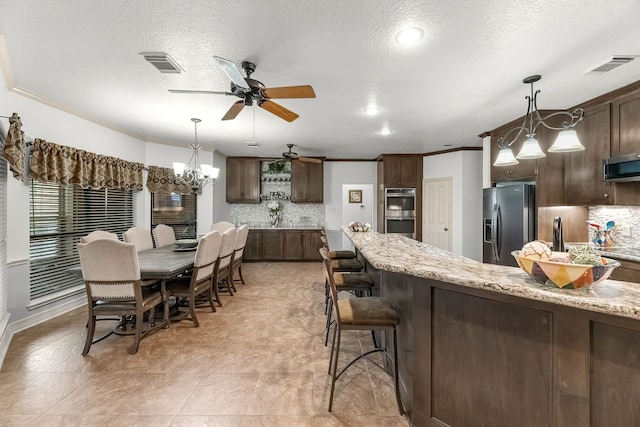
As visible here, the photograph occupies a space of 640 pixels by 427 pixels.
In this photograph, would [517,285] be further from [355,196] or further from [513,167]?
[355,196]

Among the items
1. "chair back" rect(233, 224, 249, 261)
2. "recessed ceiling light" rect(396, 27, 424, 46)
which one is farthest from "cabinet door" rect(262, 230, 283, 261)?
"recessed ceiling light" rect(396, 27, 424, 46)

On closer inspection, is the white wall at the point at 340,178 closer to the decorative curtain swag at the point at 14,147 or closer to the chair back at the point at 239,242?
the chair back at the point at 239,242

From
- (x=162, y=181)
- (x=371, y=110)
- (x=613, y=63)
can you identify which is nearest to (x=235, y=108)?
(x=371, y=110)

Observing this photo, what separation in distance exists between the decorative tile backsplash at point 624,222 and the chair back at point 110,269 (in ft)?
16.5

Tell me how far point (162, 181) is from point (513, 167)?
5741mm

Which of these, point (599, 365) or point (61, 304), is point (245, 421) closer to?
point (599, 365)

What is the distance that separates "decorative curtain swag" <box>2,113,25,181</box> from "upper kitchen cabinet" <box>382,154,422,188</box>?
5582 millimetres

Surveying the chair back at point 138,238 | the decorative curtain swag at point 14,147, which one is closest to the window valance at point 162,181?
the chair back at point 138,238

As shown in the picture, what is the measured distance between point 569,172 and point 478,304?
314 centimetres

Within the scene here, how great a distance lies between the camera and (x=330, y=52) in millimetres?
2191

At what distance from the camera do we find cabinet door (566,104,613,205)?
2.98 m

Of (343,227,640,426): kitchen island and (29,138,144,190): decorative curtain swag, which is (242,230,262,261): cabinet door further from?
(343,227,640,426): kitchen island

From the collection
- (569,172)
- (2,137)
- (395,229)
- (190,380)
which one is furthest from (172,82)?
(395,229)

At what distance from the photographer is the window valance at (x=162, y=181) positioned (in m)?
5.06
